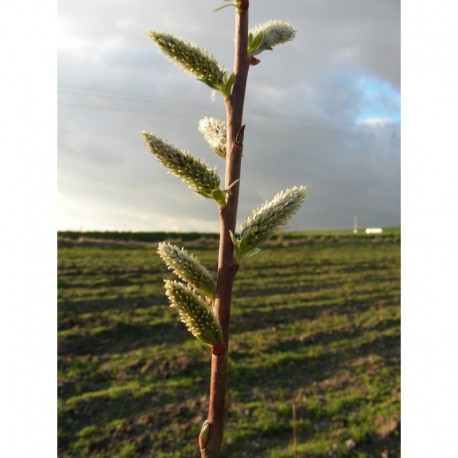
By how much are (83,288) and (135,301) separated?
4.12ft

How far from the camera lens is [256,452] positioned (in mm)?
4285

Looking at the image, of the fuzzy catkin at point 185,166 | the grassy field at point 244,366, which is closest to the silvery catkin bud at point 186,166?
the fuzzy catkin at point 185,166

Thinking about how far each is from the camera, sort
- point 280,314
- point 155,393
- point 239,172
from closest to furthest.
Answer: point 239,172
point 155,393
point 280,314

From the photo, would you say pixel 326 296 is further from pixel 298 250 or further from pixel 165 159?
pixel 165 159

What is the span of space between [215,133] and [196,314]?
37 centimetres

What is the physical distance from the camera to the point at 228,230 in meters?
0.81

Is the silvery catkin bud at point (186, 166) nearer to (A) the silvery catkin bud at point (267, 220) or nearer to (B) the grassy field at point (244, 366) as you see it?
(A) the silvery catkin bud at point (267, 220)

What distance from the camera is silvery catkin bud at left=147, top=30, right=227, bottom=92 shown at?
87cm

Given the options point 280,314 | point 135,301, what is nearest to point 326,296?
point 280,314

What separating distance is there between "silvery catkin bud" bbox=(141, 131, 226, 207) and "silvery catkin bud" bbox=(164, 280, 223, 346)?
174mm

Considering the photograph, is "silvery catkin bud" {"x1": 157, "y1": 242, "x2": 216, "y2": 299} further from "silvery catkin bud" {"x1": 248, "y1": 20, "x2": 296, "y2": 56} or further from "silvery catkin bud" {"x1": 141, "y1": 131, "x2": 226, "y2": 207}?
"silvery catkin bud" {"x1": 248, "y1": 20, "x2": 296, "y2": 56}

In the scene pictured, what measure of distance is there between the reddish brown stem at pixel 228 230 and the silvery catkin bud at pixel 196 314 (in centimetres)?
3

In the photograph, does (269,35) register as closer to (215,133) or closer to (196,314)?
(215,133)

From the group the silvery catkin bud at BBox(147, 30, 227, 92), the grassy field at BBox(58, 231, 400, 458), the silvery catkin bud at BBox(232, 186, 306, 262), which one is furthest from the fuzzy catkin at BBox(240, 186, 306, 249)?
the grassy field at BBox(58, 231, 400, 458)
